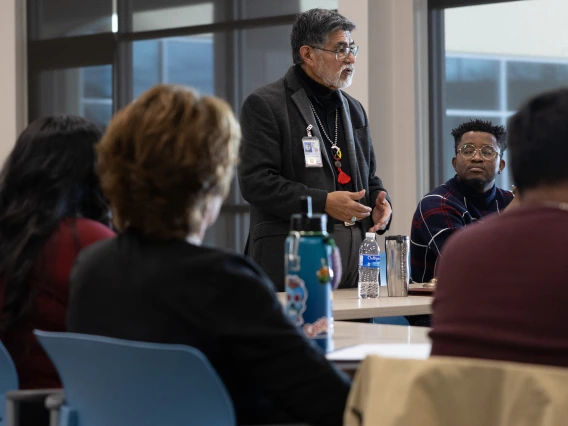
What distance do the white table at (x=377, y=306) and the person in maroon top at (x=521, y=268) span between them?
3.64 feet

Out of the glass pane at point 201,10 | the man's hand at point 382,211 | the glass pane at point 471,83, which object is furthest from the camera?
the glass pane at point 201,10

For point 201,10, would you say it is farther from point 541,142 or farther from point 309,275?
point 541,142

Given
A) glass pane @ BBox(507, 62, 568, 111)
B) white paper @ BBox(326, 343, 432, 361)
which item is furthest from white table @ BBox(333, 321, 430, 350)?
glass pane @ BBox(507, 62, 568, 111)

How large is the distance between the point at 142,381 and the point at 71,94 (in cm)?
630

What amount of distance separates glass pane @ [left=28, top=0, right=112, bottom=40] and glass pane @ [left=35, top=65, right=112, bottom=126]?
309 millimetres

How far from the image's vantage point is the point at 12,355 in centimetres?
196

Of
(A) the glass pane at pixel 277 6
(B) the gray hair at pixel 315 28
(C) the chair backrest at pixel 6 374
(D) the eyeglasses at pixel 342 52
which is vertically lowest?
(C) the chair backrest at pixel 6 374

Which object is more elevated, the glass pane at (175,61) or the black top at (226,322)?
the glass pane at (175,61)

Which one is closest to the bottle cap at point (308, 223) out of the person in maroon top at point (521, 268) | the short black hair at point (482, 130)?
the person in maroon top at point (521, 268)

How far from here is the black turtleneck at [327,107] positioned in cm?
376

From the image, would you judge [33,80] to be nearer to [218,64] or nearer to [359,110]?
[218,64]

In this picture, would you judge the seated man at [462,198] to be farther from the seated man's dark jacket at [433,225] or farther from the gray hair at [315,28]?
the gray hair at [315,28]

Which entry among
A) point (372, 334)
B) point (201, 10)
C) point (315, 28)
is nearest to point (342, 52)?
point (315, 28)

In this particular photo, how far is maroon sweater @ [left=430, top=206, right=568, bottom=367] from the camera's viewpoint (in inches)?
52.3
